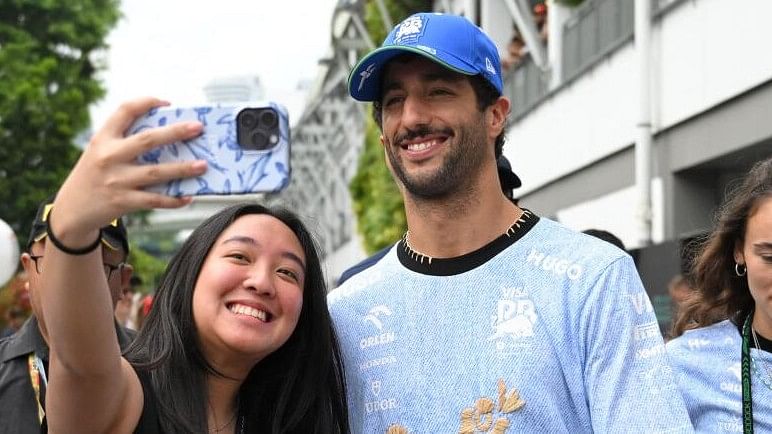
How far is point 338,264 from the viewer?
41.0 meters

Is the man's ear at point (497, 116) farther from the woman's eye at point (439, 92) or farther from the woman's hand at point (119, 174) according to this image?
the woman's hand at point (119, 174)

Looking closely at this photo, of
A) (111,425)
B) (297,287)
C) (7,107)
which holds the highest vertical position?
(7,107)

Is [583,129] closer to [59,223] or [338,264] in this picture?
[59,223]

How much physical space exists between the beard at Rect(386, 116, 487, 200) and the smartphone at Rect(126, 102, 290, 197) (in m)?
0.96

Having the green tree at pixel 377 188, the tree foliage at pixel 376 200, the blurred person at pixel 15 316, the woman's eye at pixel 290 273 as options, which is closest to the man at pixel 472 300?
the woman's eye at pixel 290 273

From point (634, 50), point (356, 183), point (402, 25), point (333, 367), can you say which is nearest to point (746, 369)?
point (333, 367)

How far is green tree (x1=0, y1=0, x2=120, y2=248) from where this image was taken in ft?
80.1

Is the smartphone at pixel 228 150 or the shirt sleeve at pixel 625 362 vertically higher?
the smartphone at pixel 228 150

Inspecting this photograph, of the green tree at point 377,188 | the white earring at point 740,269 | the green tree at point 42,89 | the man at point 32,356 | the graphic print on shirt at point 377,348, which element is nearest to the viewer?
the graphic print on shirt at point 377,348

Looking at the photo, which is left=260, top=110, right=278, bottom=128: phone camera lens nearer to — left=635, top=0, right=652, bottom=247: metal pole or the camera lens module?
the camera lens module

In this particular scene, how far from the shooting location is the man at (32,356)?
3.83 m

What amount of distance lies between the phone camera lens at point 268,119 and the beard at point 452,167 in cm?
96

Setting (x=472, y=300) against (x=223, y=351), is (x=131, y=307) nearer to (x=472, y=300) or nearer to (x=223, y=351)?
(x=223, y=351)

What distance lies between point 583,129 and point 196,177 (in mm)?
13127
